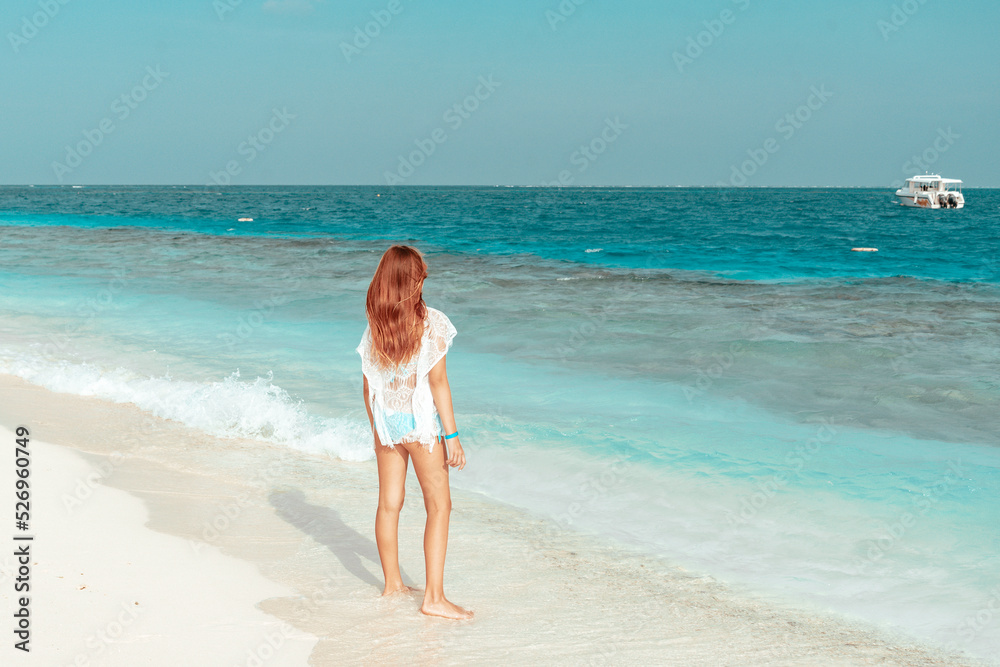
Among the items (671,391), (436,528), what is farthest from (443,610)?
(671,391)

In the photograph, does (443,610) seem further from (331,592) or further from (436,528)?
(331,592)

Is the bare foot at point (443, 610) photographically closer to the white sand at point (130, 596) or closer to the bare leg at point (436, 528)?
the bare leg at point (436, 528)

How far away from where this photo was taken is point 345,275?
819 inches

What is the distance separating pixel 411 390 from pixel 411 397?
33 millimetres

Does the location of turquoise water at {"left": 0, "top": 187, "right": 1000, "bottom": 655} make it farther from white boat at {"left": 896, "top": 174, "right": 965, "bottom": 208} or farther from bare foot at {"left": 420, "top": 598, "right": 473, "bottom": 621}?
white boat at {"left": 896, "top": 174, "right": 965, "bottom": 208}

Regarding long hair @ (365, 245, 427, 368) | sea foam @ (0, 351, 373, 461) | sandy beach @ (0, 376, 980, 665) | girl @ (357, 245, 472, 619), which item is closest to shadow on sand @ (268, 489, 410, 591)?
sandy beach @ (0, 376, 980, 665)

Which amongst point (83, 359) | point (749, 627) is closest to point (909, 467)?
point (749, 627)

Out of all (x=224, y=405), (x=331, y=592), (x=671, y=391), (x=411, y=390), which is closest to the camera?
(x=411, y=390)

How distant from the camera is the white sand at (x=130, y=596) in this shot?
3369 mm

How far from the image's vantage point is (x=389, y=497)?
3926 millimetres

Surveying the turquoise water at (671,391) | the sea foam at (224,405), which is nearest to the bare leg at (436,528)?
the turquoise water at (671,391)

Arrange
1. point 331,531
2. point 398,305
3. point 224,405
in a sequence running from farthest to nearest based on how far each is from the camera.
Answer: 1. point 224,405
2. point 331,531
3. point 398,305

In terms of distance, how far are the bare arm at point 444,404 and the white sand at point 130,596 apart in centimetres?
104

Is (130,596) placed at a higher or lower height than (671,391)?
lower
